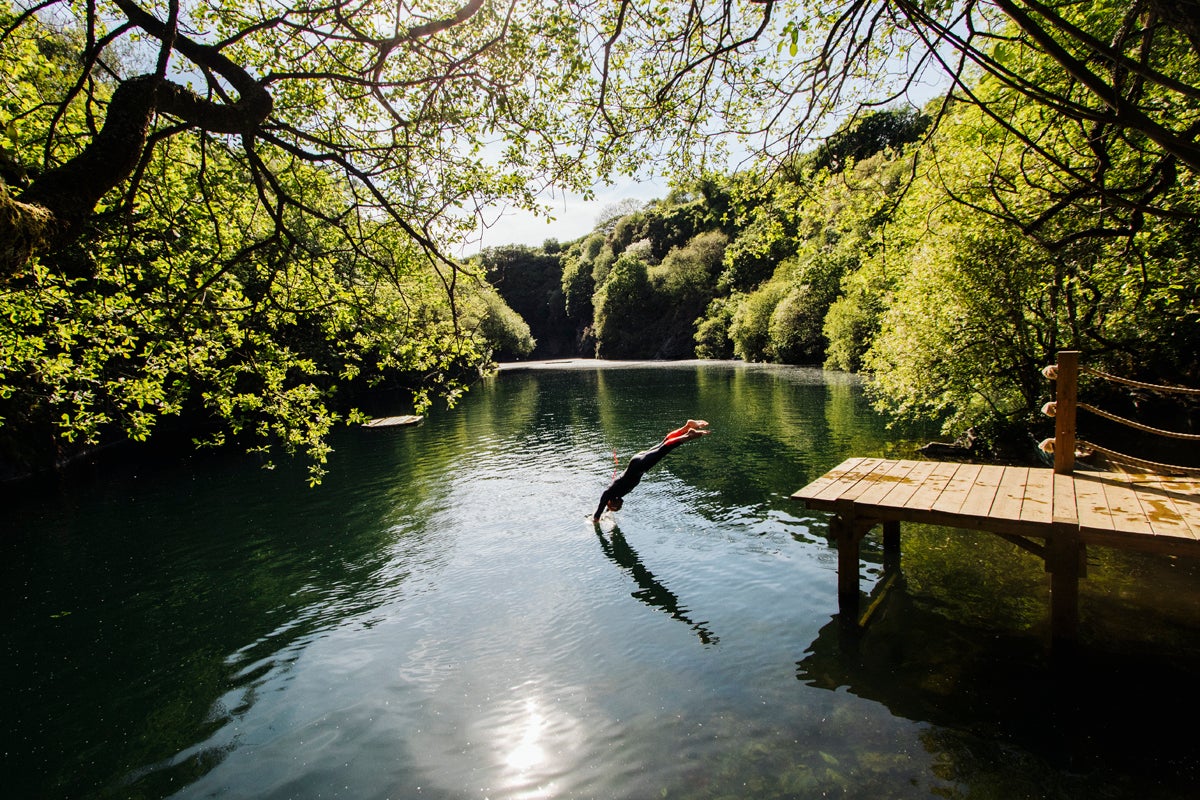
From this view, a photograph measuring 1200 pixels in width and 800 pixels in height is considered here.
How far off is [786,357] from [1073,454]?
5391cm

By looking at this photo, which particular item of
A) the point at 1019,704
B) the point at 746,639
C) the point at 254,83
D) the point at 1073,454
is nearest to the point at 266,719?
the point at 746,639

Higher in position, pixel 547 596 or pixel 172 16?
pixel 172 16

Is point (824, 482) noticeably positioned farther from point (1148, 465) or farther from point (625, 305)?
point (625, 305)

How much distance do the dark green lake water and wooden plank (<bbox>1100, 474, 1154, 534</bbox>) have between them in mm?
1866

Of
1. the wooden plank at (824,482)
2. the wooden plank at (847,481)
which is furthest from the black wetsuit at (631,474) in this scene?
the wooden plank at (847,481)

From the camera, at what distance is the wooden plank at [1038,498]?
275 inches

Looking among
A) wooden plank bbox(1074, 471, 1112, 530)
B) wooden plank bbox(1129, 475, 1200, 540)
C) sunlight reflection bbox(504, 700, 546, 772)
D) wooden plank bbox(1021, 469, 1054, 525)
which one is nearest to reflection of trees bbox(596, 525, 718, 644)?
sunlight reflection bbox(504, 700, 546, 772)

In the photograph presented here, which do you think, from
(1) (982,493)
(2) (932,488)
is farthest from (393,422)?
(1) (982,493)

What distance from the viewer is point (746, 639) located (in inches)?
344

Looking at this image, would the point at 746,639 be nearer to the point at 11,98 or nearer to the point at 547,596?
the point at 547,596

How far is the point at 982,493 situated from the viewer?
817 centimetres

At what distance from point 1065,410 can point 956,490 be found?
186cm

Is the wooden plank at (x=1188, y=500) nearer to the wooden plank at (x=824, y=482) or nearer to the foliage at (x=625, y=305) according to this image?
the wooden plank at (x=824, y=482)

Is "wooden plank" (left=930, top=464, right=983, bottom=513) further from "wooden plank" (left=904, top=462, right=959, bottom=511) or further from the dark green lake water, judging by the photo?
the dark green lake water
